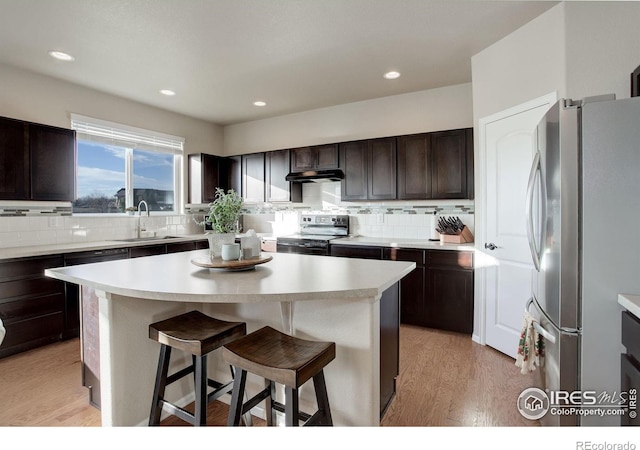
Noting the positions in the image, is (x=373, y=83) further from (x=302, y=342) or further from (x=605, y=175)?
(x=302, y=342)

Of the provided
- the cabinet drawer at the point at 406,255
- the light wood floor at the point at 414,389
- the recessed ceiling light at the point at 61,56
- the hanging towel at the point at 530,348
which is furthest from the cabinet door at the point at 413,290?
the recessed ceiling light at the point at 61,56

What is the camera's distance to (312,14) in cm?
246

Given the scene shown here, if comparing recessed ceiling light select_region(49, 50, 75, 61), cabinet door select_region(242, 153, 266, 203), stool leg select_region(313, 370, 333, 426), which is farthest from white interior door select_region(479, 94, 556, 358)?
recessed ceiling light select_region(49, 50, 75, 61)

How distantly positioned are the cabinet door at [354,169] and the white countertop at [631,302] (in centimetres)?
287

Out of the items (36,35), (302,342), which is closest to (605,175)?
(302,342)

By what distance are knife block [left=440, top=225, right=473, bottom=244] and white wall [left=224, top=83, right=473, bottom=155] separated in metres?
1.24

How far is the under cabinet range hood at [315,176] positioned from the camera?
13.9 ft

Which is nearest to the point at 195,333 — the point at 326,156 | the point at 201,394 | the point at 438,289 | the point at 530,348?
the point at 201,394

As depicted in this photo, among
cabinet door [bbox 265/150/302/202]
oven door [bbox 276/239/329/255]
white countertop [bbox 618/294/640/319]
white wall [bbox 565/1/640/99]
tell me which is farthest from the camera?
cabinet door [bbox 265/150/302/202]

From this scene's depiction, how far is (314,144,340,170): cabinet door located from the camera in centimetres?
432

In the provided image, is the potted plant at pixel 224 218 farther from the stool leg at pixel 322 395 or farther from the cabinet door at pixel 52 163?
the cabinet door at pixel 52 163

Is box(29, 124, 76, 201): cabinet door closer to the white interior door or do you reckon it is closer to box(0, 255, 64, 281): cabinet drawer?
box(0, 255, 64, 281): cabinet drawer

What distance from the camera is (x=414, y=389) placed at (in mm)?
2320

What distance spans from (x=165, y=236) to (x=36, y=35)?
8.46 ft
